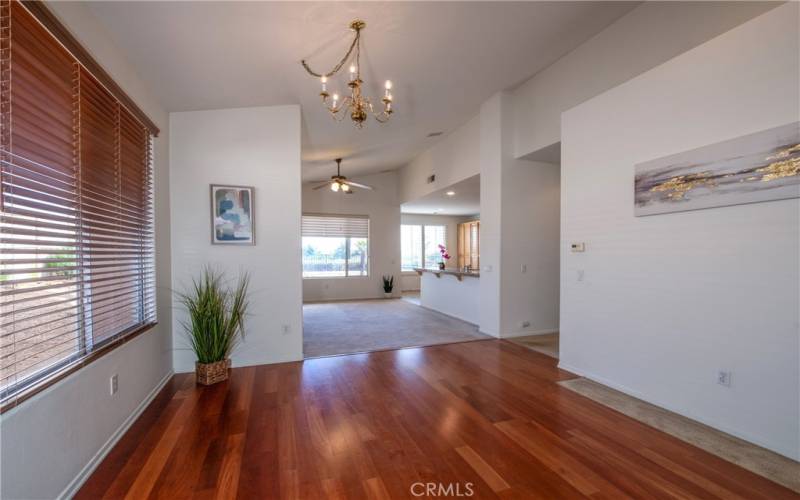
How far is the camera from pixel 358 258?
895 centimetres

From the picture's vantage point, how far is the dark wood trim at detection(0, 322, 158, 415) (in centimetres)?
140

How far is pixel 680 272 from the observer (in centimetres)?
258

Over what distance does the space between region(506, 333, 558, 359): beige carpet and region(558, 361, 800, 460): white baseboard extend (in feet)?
1.75

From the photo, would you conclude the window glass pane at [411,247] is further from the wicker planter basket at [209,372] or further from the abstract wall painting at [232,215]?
the wicker planter basket at [209,372]

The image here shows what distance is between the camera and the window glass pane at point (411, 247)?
1037 cm

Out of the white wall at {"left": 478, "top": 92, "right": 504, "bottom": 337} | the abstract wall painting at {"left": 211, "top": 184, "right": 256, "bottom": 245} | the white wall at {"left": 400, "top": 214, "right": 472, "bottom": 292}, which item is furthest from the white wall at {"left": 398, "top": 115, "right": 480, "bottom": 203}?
Result: the abstract wall painting at {"left": 211, "top": 184, "right": 256, "bottom": 245}

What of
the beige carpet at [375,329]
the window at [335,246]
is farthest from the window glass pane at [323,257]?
the beige carpet at [375,329]

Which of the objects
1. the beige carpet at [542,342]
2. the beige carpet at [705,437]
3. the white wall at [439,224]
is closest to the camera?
the beige carpet at [705,437]

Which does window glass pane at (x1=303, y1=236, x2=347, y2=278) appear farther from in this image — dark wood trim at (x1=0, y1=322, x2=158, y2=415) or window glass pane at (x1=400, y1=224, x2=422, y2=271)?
dark wood trim at (x1=0, y1=322, x2=158, y2=415)

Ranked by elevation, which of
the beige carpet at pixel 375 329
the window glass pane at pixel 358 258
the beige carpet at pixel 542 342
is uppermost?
the window glass pane at pixel 358 258

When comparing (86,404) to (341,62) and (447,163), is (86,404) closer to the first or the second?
(341,62)

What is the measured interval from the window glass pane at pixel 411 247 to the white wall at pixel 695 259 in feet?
23.1

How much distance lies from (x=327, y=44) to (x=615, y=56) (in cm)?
286

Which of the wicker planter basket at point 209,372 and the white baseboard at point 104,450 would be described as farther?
the wicker planter basket at point 209,372
